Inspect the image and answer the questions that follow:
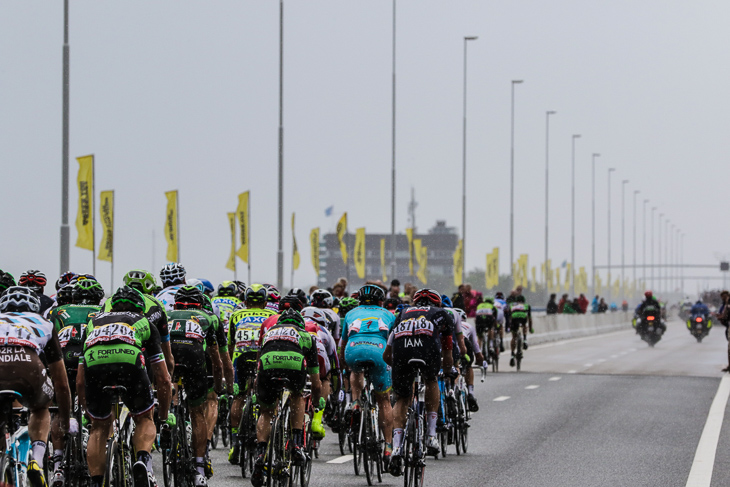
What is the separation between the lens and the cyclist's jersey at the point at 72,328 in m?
9.73

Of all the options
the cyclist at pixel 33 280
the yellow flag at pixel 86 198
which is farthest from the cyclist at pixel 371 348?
the yellow flag at pixel 86 198

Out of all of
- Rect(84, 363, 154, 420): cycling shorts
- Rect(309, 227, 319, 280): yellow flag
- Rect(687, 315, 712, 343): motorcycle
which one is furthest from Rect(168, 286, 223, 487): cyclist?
Rect(309, 227, 319, 280): yellow flag

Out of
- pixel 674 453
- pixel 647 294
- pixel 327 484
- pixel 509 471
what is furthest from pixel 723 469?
pixel 647 294

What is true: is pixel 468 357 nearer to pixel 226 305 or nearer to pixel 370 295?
pixel 370 295

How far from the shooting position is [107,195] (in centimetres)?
3553

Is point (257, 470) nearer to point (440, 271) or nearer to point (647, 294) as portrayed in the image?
point (647, 294)

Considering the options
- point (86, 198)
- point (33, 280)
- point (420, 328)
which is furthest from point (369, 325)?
point (86, 198)

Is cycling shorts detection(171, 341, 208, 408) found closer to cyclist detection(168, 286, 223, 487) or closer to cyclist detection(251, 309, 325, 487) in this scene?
cyclist detection(168, 286, 223, 487)

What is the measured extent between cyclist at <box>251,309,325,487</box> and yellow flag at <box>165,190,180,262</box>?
3177cm

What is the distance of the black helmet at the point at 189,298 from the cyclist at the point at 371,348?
2084 millimetres

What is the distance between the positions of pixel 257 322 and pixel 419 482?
236cm

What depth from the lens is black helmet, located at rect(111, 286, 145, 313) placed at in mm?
8258

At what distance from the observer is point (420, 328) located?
425 inches

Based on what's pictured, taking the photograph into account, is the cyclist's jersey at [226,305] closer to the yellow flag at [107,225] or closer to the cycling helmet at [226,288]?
the cycling helmet at [226,288]
